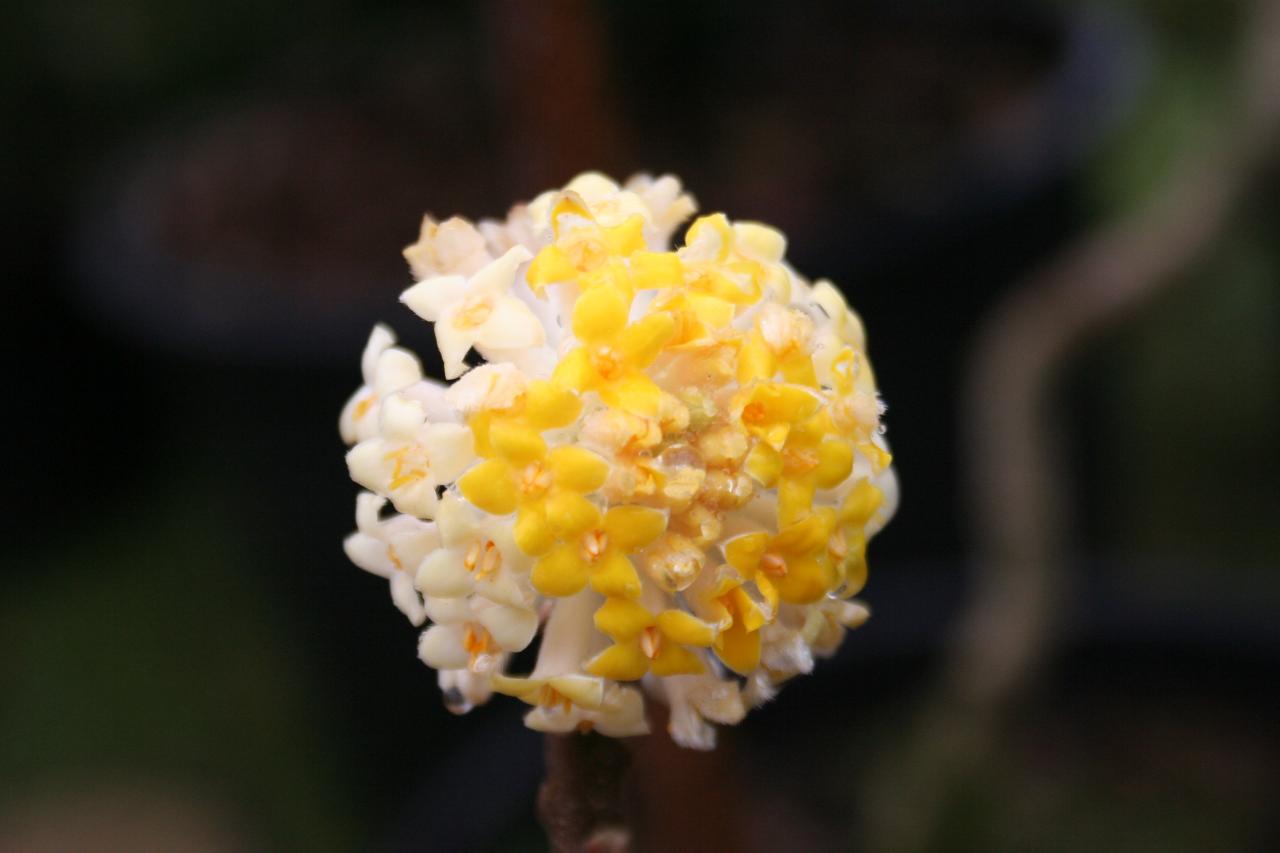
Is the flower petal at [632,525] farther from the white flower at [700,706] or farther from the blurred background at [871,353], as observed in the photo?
the blurred background at [871,353]

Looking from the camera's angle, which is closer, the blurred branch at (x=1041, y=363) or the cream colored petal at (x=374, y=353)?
the cream colored petal at (x=374, y=353)

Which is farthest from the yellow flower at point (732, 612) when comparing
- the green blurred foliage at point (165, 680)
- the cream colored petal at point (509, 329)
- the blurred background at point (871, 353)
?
the green blurred foliage at point (165, 680)

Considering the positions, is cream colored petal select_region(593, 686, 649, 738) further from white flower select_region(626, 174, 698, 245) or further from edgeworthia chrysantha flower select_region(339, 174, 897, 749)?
white flower select_region(626, 174, 698, 245)

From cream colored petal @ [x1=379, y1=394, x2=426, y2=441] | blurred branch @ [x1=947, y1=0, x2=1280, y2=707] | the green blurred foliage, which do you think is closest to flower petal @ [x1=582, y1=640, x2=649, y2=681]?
cream colored petal @ [x1=379, y1=394, x2=426, y2=441]

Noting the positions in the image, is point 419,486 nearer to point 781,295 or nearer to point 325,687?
point 781,295

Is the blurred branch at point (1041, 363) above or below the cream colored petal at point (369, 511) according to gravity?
below
